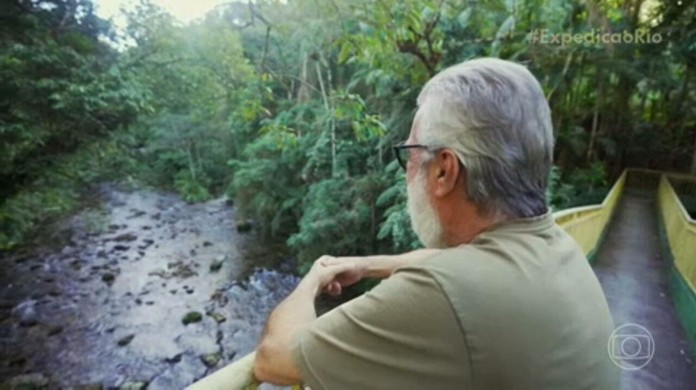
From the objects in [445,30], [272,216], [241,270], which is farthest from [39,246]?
[445,30]

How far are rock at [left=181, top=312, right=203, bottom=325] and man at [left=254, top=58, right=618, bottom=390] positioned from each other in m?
4.87

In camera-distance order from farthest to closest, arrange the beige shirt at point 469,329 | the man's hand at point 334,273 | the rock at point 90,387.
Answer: the rock at point 90,387 → the man's hand at point 334,273 → the beige shirt at point 469,329

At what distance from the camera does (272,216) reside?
7.54 metres

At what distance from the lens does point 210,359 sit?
4301mm

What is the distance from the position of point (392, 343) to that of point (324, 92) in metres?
4.27

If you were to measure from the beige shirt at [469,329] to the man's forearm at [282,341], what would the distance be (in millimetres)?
39

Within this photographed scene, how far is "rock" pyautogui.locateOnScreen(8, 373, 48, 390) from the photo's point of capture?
12.0 feet

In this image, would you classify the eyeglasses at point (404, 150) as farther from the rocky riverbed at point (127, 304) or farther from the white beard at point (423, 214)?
the rocky riverbed at point (127, 304)

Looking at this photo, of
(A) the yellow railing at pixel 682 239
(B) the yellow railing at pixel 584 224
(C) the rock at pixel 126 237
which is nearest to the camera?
(B) the yellow railing at pixel 584 224

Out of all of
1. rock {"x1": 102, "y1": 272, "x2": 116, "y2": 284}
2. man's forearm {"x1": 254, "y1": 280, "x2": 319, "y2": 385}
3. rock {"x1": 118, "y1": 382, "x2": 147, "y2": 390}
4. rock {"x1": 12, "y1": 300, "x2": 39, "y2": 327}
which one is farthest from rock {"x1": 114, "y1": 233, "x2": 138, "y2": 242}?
man's forearm {"x1": 254, "y1": 280, "x2": 319, "y2": 385}

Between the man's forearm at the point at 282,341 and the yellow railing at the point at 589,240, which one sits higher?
the man's forearm at the point at 282,341

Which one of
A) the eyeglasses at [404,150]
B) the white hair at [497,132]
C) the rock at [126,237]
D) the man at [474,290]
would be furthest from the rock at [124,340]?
the white hair at [497,132]

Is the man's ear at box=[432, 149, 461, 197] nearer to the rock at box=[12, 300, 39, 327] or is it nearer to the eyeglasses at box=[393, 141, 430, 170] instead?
the eyeglasses at box=[393, 141, 430, 170]

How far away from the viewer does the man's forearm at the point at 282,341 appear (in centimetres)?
51
